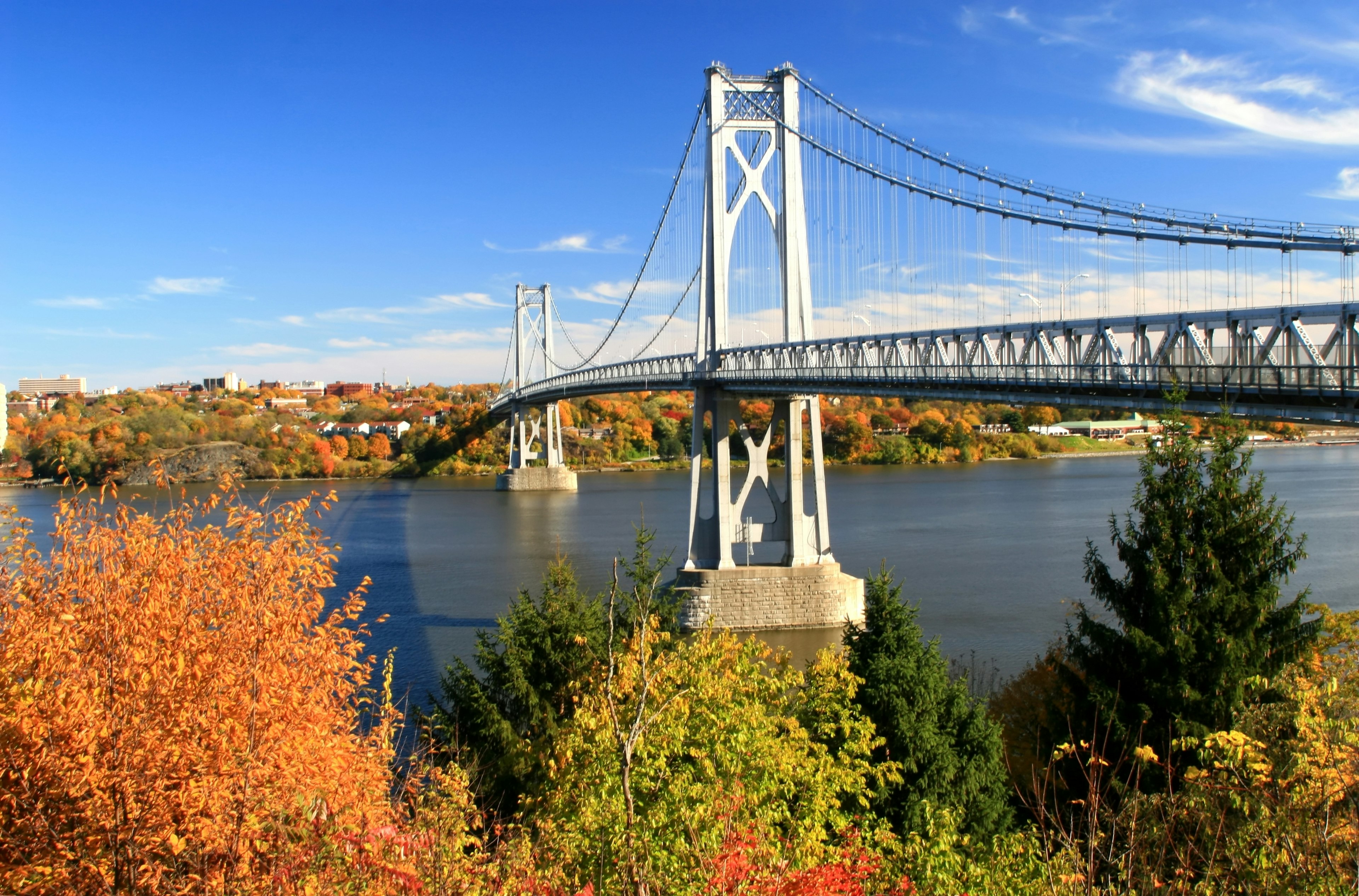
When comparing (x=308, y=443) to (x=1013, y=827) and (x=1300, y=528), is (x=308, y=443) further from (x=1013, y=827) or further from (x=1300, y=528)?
(x=1013, y=827)

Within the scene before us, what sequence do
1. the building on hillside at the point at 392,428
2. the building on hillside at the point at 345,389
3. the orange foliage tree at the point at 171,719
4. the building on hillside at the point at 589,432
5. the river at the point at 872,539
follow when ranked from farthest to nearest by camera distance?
the building on hillside at the point at 345,389
the building on hillside at the point at 392,428
the building on hillside at the point at 589,432
the river at the point at 872,539
the orange foliage tree at the point at 171,719

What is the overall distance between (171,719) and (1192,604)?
301 inches

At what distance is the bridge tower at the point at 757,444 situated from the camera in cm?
1958

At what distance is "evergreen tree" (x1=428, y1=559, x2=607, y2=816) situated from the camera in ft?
30.4

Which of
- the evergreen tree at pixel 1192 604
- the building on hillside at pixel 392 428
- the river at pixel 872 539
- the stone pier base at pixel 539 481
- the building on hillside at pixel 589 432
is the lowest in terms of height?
the river at pixel 872 539

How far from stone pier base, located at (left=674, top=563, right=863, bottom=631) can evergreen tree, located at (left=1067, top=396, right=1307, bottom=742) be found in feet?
34.5

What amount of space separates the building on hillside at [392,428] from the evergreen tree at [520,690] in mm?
64208

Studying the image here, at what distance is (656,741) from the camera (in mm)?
6703

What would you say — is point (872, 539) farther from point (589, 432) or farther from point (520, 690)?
point (589, 432)

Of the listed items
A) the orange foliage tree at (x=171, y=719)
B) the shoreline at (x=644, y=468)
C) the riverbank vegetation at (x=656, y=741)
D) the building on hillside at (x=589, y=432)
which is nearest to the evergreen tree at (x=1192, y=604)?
the riverbank vegetation at (x=656, y=741)

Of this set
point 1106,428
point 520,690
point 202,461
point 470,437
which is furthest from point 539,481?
point 520,690

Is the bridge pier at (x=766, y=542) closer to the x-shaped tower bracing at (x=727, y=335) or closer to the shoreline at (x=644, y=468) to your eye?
the x-shaped tower bracing at (x=727, y=335)

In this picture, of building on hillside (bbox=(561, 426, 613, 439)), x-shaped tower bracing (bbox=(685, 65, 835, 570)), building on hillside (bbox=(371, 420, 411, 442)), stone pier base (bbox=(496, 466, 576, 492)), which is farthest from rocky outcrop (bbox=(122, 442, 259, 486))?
x-shaped tower bracing (bbox=(685, 65, 835, 570))

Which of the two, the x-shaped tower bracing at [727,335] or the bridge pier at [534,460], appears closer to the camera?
the x-shaped tower bracing at [727,335]
